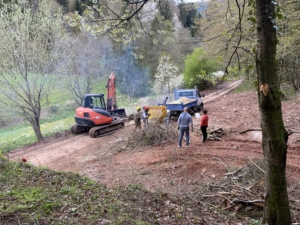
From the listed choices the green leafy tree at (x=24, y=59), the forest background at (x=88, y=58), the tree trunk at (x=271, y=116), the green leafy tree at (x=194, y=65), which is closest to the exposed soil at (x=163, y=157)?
the green leafy tree at (x=24, y=59)

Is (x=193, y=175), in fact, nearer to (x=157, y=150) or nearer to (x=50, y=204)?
(x=157, y=150)

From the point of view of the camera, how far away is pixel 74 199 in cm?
407

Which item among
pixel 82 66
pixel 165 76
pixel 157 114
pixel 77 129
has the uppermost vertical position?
pixel 82 66

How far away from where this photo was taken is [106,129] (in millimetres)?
14703

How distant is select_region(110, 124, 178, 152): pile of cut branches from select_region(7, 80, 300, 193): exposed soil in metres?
0.30

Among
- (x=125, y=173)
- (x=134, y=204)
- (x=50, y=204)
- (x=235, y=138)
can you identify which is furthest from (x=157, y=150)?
(x=50, y=204)

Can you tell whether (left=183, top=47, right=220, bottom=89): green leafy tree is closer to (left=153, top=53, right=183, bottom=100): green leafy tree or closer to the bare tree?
(left=153, top=53, right=183, bottom=100): green leafy tree

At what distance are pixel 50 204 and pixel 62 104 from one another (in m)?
24.8

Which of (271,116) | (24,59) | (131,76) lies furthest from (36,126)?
(131,76)

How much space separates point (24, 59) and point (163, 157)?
9516 mm

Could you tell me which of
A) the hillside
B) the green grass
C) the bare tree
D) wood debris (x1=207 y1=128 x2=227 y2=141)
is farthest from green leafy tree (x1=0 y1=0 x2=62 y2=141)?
the green grass

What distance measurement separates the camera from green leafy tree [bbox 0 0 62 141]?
14.0 meters

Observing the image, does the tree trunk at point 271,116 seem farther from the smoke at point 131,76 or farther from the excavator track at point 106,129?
the smoke at point 131,76

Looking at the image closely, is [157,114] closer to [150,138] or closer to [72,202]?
[150,138]
